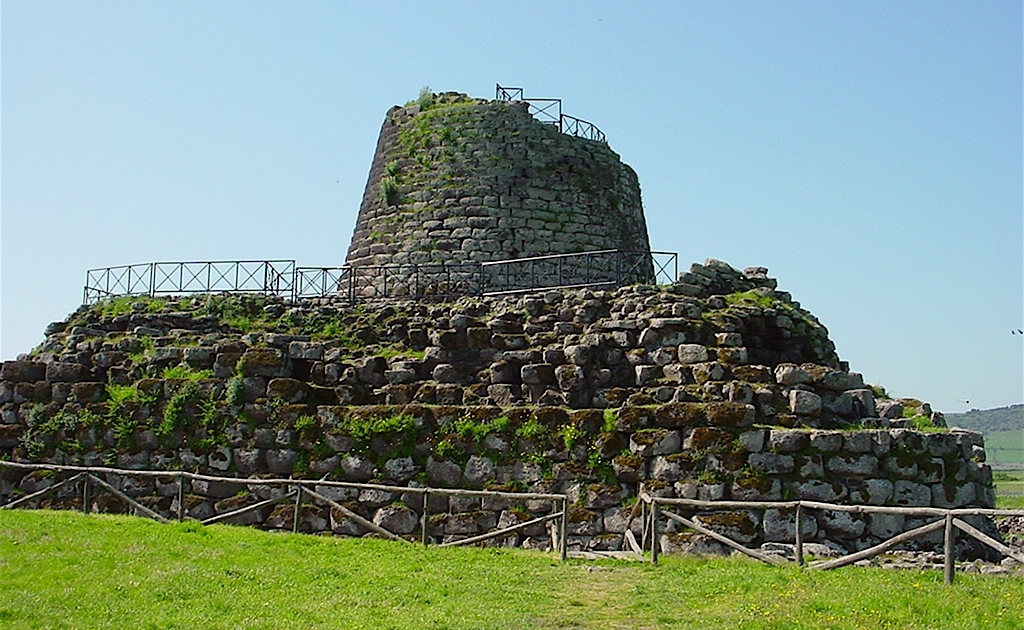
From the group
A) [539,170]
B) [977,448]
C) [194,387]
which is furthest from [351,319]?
[977,448]

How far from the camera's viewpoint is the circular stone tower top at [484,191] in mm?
23438

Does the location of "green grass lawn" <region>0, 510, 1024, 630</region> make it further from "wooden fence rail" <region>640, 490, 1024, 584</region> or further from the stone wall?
the stone wall

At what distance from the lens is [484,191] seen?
77.9 ft

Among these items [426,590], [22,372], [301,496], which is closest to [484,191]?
[22,372]

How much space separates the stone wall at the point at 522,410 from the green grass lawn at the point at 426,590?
2424 millimetres

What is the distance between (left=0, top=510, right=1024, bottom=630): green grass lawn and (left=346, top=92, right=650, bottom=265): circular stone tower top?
33.6 feet

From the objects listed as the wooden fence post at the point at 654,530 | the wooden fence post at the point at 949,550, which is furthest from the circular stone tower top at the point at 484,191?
the wooden fence post at the point at 949,550

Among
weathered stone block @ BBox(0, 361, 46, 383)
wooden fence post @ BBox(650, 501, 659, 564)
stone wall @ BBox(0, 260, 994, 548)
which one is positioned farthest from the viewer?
weathered stone block @ BBox(0, 361, 46, 383)

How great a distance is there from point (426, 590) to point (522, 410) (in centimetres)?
579

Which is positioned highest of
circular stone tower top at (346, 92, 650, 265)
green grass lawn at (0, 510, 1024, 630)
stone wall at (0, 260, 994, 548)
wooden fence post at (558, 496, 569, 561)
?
circular stone tower top at (346, 92, 650, 265)

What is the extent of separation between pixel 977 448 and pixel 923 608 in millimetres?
7037

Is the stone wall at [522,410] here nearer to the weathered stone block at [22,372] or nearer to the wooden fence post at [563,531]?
the weathered stone block at [22,372]

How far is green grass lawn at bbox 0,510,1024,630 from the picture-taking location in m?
9.90

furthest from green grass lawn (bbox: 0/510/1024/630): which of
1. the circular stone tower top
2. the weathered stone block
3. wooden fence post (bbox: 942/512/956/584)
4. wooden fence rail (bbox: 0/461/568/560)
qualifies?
the circular stone tower top
